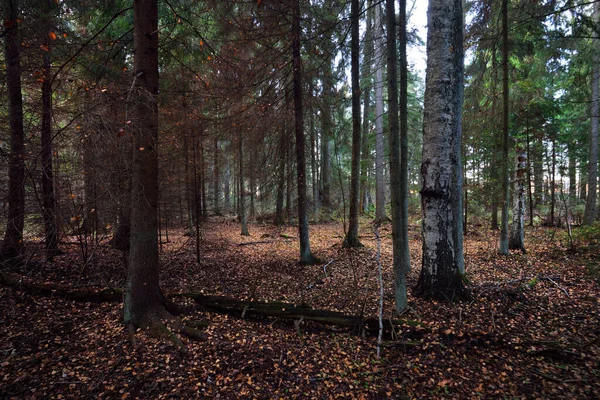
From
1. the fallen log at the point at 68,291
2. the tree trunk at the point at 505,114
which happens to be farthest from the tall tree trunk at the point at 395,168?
the fallen log at the point at 68,291

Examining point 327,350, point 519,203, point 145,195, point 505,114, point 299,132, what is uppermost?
point 505,114

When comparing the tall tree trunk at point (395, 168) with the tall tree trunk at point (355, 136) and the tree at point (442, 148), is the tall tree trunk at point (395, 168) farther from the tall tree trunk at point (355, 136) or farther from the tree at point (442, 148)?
the tall tree trunk at point (355, 136)

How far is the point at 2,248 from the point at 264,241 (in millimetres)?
7896

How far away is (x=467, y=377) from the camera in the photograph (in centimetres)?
320

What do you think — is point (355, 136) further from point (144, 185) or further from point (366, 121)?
point (366, 121)

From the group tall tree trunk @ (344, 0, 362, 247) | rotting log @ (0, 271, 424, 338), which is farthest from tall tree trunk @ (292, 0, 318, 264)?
rotting log @ (0, 271, 424, 338)

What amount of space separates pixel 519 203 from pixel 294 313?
7922 mm

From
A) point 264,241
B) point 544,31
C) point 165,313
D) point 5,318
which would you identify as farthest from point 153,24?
point 544,31

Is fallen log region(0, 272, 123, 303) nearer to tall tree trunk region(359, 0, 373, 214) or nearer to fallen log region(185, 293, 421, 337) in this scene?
fallen log region(185, 293, 421, 337)

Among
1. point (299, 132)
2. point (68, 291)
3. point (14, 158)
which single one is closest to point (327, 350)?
point (68, 291)

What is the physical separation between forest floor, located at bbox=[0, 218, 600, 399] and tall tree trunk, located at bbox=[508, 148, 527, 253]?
2290 millimetres

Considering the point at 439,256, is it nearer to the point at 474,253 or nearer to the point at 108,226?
the point at 474,253

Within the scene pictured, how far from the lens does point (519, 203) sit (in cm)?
822

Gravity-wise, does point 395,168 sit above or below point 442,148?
below
